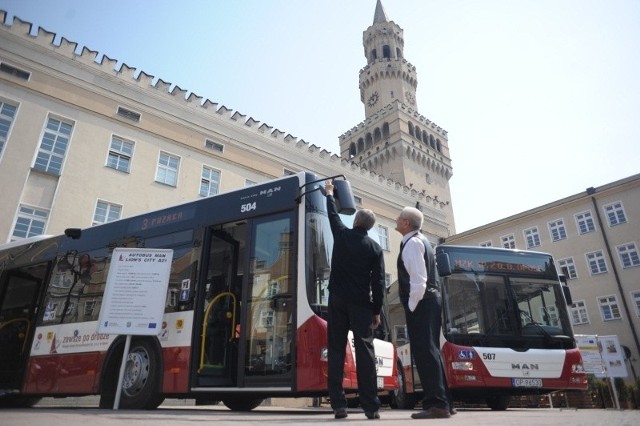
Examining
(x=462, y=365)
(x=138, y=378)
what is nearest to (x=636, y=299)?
(x=462, y=365)

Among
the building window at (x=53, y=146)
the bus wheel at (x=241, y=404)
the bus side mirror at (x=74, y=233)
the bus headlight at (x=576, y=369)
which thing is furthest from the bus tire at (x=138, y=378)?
the building window at (x=53, y=146)

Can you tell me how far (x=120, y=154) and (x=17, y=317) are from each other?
12.3 m

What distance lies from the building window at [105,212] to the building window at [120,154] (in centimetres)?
178

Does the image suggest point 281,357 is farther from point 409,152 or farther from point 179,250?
point 409,152

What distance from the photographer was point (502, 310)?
752cm

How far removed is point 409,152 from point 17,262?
131 feet

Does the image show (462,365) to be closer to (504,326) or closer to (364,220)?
(504,326)

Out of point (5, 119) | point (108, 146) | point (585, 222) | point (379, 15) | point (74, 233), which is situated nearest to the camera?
point (74, 233)

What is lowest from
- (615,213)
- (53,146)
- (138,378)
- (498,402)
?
(498,402)

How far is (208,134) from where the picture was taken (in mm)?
22578

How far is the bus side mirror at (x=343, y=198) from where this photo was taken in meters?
4.96

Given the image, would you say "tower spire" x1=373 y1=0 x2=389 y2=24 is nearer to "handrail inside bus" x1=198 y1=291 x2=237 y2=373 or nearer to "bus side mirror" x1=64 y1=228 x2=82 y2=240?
"bus side mirror" x1=64 y1=228 x2=82 y2=240

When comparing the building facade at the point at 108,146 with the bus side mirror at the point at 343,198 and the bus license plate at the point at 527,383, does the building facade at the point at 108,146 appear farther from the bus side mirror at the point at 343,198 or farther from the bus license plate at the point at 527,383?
the bus side mirror at the point at 343,198

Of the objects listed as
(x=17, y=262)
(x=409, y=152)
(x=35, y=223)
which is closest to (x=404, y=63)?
(x=409, y=152)
